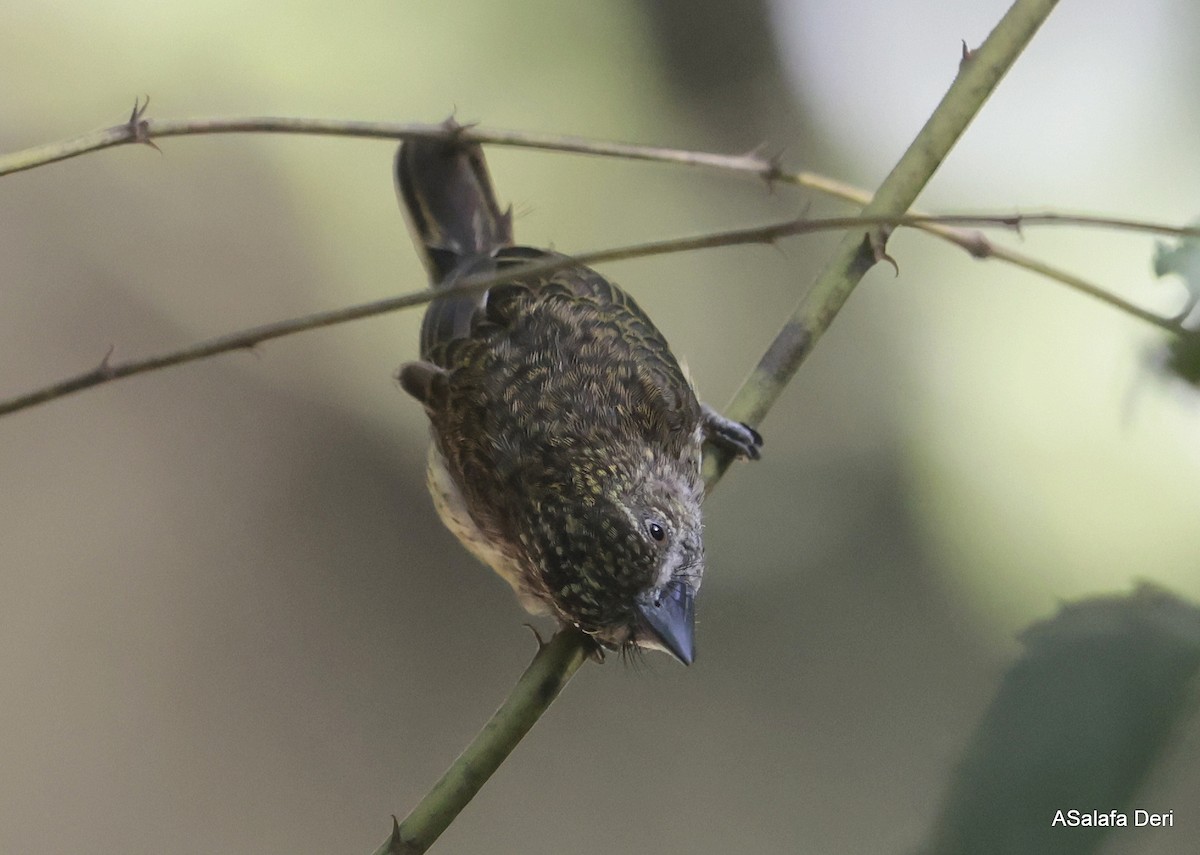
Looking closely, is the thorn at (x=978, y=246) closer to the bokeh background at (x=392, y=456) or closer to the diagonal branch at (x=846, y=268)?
the diagonal branch at (x=846, y=268)

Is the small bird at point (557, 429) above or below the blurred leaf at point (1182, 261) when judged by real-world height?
below

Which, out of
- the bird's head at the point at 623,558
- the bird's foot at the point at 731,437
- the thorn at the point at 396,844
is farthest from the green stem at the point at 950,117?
the thorn at the point at 396,844

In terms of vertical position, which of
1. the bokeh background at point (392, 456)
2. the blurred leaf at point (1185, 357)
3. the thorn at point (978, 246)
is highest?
the thorn at point (978, 246)

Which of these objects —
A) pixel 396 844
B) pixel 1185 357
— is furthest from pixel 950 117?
pixel 396 844

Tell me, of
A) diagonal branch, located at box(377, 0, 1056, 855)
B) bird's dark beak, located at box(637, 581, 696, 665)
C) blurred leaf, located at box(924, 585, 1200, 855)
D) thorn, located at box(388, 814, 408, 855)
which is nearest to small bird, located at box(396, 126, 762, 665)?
bird's dark beak, located at box(637, 581, 696, 665)

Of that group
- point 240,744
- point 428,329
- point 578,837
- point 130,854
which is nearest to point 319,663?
point 240,744

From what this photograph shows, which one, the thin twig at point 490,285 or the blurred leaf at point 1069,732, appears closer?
the blurred leaf at point 1069,732

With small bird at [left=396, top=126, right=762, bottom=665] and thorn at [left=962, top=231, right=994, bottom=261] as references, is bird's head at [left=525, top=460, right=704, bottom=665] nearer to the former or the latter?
small bird at [left=396, top=126, right=762, bottom=665]

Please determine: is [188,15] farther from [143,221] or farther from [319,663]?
[319,663]
